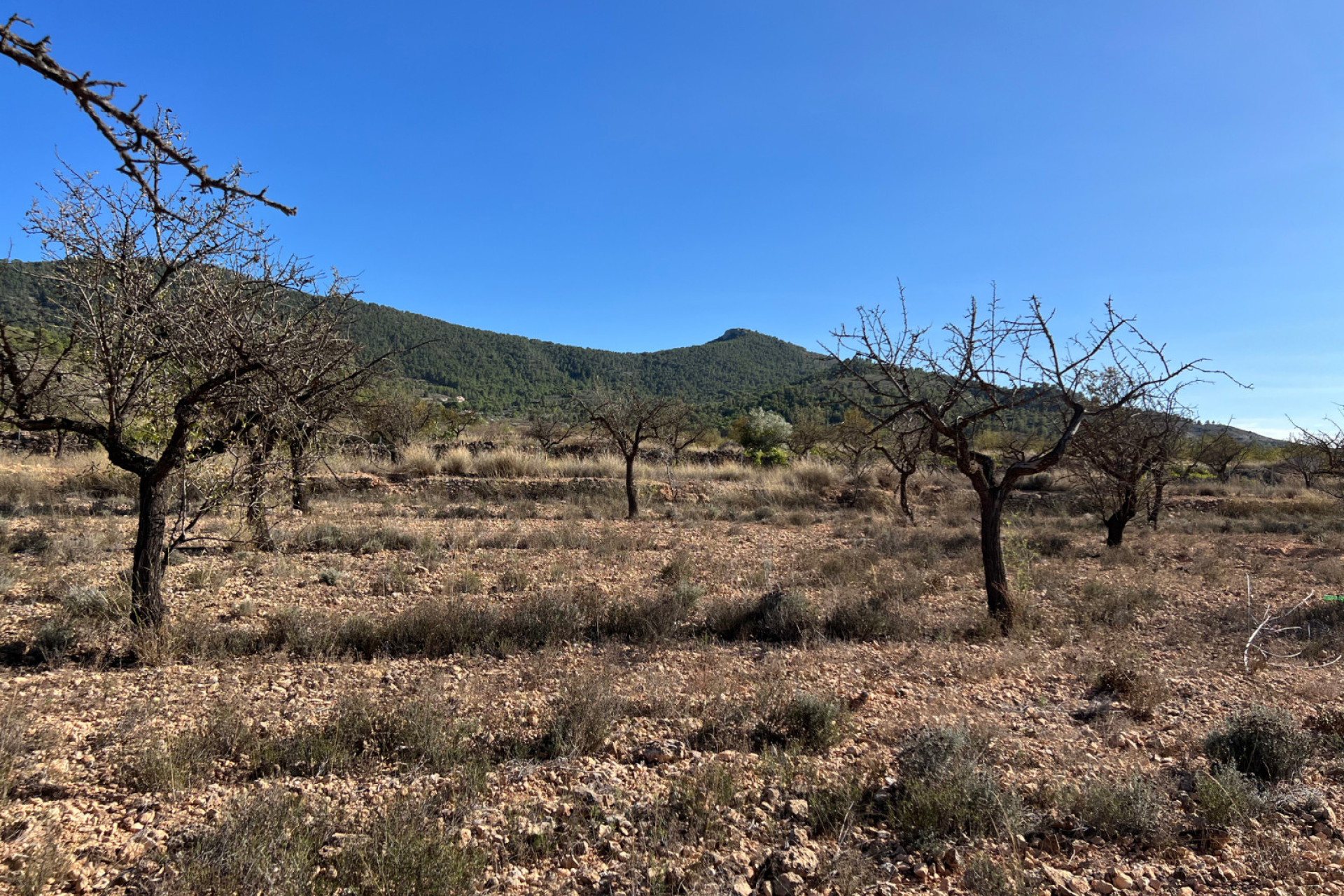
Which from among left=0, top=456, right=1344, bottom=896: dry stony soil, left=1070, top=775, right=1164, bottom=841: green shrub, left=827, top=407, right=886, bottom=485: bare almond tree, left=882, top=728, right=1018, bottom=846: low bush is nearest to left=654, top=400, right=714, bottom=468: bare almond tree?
left=827, top=407, right=886, bottom=485: bare almond tree

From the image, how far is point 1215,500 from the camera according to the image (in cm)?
2250

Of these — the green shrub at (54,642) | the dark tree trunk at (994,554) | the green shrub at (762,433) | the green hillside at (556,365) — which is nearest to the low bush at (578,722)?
the green shrub at (54,642)

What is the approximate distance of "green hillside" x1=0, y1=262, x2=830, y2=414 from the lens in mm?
65125

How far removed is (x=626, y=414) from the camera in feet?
55.6

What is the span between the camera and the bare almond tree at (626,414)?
16.8 meters

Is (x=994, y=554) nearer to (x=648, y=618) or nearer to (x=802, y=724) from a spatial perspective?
(x=648, y=618)

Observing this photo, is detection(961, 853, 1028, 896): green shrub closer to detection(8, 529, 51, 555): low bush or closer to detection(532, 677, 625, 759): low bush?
detection(532, 677, 625, 759): low bush

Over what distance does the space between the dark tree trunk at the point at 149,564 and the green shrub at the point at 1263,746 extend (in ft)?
28.7

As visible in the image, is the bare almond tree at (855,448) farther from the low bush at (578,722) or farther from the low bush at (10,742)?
the low bush at (10,742)

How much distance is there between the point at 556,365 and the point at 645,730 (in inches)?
3074

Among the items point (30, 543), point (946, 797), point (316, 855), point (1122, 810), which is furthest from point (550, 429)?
point (1122, 810)

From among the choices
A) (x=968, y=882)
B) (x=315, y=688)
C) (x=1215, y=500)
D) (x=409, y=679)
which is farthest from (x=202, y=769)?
(x=1215, y=500)

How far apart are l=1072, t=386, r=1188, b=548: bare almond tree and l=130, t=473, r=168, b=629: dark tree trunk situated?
45.9 feet

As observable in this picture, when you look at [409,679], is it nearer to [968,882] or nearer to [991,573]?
[968,882]
